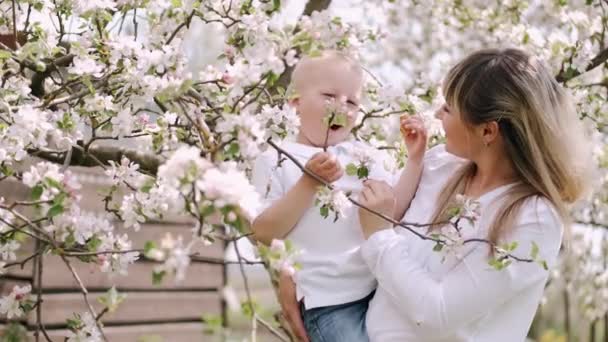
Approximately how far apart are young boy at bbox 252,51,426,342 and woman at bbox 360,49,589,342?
0.07 meters

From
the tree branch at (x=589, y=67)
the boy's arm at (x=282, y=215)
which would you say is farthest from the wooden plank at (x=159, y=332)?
the boy's arm at (x=282, y=215)

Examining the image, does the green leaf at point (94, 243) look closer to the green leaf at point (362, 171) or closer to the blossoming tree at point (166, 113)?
the blossoming tree at point (166, 113)

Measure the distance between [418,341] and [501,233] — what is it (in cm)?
32

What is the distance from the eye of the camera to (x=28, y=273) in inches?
175

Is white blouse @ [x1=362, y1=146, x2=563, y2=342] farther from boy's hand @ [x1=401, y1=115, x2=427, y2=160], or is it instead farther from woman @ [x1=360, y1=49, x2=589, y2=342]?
boy's hand @ [x1=401, y1=115, x2=427, y2=160]

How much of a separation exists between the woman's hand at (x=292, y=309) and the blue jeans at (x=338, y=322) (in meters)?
0.02

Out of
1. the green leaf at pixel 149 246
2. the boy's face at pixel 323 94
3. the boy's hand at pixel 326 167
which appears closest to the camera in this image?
the green leaf at pixel 149 246

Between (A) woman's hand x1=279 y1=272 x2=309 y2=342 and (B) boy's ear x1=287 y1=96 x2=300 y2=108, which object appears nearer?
(A) woman's hand x1=279 y1=272 x2=309 y2=342

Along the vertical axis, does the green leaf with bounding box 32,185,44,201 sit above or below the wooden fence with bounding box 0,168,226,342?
above

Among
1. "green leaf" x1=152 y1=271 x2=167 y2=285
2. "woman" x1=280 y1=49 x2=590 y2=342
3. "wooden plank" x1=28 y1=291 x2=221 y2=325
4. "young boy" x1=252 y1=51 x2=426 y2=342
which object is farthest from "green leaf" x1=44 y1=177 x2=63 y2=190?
"wooden plank" x1=28 y1=291 x2=221 y2=325

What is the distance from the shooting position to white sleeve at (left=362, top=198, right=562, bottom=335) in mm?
2148

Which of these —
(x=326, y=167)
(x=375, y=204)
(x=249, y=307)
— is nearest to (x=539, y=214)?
(x=375, y=204)

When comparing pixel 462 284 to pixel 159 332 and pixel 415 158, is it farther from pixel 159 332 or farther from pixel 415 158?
pixel 159 332

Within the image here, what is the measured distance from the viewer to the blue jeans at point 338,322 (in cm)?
228
